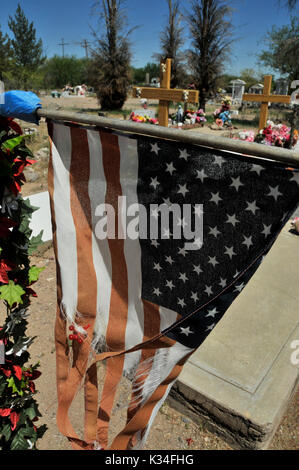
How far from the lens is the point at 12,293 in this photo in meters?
1.98

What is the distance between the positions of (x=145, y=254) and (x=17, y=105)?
102 cm

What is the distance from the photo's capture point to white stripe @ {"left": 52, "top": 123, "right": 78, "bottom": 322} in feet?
5.98

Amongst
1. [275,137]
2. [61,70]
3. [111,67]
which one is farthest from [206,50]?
[61,70]

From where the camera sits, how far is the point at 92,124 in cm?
162

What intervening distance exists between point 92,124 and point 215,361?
2.30 m

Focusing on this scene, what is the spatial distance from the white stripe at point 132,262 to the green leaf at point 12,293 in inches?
26.9

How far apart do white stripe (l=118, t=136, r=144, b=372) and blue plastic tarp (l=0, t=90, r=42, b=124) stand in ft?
1.87

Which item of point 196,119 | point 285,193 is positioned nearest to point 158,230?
point 285,193

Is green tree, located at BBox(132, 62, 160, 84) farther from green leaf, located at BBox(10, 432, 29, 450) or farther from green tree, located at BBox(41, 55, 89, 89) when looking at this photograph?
green leaf, located at BBox(10, 432, 29, 450)

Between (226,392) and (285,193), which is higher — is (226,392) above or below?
below

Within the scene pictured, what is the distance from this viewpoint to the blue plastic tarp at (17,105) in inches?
69.6

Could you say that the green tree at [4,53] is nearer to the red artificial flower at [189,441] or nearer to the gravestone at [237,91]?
the red artificial flower at [189,441]

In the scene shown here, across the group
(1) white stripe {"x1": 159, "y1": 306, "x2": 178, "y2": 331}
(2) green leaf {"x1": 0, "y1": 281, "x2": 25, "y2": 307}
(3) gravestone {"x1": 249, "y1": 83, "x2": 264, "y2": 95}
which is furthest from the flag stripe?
(3) gravestone {"x1": 249, "y1": 83, "x2": 264, "y2": 95}
